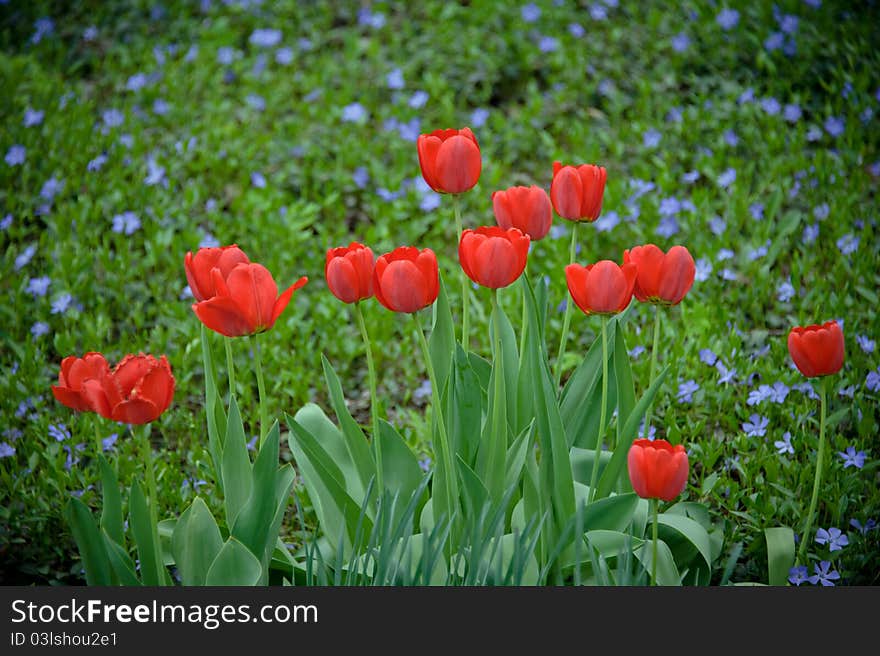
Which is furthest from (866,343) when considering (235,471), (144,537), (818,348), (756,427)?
(144,537)

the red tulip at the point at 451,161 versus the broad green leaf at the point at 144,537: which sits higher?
the red tulip at the point at 451,161

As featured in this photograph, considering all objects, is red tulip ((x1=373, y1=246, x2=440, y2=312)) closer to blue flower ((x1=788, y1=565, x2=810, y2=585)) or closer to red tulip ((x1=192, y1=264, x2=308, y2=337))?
red tulip ((x1=192, y1=264, x2=308, y2=337))

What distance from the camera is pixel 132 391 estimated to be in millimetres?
1432

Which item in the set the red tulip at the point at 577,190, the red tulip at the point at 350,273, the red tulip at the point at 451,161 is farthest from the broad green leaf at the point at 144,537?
the red tulip at the point at 577,190

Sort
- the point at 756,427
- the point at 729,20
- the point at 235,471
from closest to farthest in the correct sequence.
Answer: the point at 235,471 → the point at 756,427 → the point at 729,20

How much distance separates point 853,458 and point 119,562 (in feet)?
4.83

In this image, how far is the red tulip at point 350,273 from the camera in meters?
1.48

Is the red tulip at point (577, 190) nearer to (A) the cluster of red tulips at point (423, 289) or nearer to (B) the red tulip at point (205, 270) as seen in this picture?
(A) the cluster of red tulips at point (423, 289)

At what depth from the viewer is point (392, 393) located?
2.66 m

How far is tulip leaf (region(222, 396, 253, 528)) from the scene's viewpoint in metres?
1.62

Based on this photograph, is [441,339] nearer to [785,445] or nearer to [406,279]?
[406,279]

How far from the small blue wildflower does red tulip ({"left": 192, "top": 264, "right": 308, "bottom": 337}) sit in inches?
59.7

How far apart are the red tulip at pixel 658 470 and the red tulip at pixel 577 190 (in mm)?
437

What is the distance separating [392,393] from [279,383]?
31 centimetres
